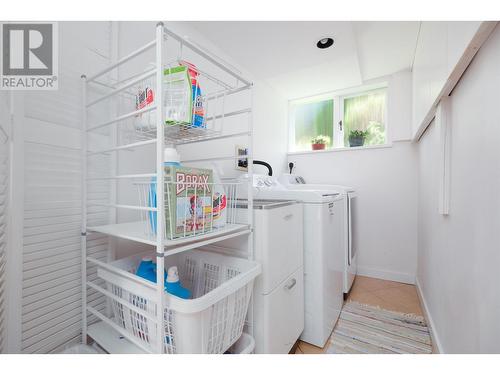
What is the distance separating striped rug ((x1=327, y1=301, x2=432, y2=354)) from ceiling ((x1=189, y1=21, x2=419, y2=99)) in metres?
2.04

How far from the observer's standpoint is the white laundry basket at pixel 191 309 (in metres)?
0.73

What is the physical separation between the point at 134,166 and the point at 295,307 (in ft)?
3.76

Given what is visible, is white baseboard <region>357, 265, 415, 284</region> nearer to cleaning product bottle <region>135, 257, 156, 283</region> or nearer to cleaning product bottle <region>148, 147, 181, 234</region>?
cleaning product bottle <region>135, 257, 156, 283</region>

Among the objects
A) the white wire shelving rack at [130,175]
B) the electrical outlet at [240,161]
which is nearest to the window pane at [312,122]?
the electrical outlet at [240,161]

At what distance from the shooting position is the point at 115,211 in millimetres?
1139

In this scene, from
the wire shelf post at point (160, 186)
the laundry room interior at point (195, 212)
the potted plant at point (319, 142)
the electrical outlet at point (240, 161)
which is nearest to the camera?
the wire shelf post at point (160, 186)

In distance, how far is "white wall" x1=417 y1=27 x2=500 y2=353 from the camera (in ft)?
2.42

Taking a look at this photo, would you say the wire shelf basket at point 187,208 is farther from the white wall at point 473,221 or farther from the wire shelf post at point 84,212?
the white wall at point 473,221

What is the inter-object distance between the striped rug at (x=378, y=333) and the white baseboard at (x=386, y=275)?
2.42ft

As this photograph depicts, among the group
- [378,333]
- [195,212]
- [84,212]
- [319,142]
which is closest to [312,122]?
[319,142]

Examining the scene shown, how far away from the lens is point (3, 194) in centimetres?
76

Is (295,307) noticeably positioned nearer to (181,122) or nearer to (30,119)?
(181,122)

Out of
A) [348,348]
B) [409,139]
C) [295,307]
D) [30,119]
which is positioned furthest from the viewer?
[409,139]
